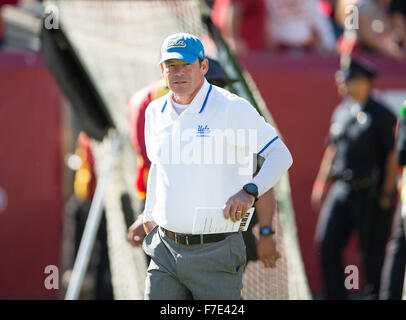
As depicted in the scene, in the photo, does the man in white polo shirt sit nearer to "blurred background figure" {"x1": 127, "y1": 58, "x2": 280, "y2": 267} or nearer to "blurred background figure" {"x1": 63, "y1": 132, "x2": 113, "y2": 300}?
"blurred background figure" {"x1": 127, "y1": 58, "x2": 280, "y2": 267}

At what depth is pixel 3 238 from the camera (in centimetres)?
950

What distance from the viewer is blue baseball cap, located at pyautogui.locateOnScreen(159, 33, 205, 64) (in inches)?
165

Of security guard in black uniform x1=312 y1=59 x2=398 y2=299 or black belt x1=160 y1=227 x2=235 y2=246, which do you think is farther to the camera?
security guard in black uniform x1=312 y1=59 x2=398 y2=299

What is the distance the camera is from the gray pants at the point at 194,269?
4.52m

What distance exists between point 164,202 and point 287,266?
1802 millimetres

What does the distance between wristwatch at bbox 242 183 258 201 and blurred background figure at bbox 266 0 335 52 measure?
6.11 meters

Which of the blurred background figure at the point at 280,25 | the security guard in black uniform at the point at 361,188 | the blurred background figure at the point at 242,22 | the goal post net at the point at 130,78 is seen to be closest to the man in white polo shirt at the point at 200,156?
the goal post net at the point at 130,78

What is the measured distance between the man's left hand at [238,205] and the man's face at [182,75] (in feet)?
1.57

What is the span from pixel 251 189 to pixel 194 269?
51 cm

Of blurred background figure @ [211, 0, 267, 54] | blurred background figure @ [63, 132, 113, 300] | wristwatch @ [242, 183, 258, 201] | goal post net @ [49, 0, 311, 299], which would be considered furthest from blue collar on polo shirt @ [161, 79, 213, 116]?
blurred background figure @ [211, 0, 267, 54]

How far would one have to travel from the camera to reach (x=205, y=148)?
4.32 m

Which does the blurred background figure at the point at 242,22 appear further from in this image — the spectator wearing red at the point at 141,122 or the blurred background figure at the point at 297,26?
the spectator wearing red at the point at 141,122

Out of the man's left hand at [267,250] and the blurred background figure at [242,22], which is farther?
the blurred background figure at [242,22]

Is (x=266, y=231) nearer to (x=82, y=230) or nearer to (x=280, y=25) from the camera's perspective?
(x=82, y=230)
